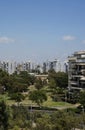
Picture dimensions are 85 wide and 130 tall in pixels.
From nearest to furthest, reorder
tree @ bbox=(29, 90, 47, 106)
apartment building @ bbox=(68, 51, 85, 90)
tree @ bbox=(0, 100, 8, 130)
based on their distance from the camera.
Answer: tree @ bbox=(0, 100, 8, 130), tree @ bbox=(29, 90, 47, 106), apartment building @ bbox=(68, 51, 85, 90)

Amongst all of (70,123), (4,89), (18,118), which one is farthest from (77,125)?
(4,89)

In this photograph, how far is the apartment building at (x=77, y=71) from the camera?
5645cm

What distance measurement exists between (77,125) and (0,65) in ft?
403

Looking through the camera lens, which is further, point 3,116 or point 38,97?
point 38,97

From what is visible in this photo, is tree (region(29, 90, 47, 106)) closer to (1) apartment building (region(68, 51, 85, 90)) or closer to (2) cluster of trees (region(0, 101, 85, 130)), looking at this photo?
(1) apartment building (region(68, 51, 85, 90))

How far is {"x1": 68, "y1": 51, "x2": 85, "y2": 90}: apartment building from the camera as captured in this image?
56.4 metres

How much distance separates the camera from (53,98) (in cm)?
5753

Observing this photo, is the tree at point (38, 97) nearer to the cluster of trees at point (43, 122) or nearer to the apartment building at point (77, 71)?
the apartment building at point (77, 71)

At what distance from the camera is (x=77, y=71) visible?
5775cm

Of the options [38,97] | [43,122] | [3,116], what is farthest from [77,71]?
[3,116]

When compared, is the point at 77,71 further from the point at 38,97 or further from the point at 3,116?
the point at 3,116

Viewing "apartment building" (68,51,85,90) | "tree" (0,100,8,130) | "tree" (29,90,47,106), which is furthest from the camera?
"apartment building" (68,51,85,90)

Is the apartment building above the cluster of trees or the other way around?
above

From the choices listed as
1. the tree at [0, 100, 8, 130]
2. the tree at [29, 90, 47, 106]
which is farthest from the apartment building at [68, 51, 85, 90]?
the tree at [0, 100, 8, 130]
